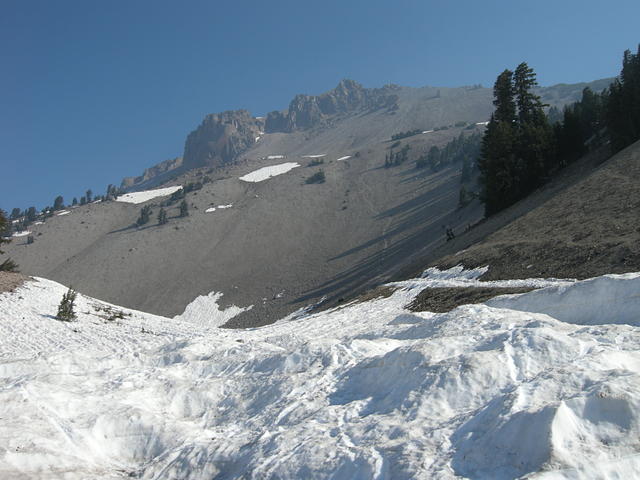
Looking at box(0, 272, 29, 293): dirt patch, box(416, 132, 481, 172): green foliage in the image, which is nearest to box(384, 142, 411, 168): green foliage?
box(416, 132, 481, 172): green foliage

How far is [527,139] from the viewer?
165 feet

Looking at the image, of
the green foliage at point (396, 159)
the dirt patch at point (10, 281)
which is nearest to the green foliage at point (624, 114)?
the dirt patch at point (10, 281)

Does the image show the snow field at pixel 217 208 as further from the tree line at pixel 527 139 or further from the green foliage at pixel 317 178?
the tree line at pixel 527 139

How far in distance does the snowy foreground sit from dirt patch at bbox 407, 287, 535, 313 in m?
5.70

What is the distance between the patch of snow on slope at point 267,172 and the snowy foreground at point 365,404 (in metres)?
154

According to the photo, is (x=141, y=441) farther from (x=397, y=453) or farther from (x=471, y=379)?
(x=471, y=379)

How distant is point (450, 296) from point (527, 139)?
110 feet

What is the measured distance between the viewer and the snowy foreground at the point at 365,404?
6066 mm

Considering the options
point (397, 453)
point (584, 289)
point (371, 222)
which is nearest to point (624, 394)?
point (397, 453)

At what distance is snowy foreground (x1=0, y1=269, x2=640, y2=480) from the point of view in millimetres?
6066

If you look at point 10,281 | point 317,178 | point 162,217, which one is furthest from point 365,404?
point 317,178

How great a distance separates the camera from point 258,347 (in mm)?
14906

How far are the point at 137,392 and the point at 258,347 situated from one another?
4.31 metres

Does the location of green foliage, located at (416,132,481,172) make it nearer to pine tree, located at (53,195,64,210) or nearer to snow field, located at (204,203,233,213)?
snow field, located at (204,203,233,213)
